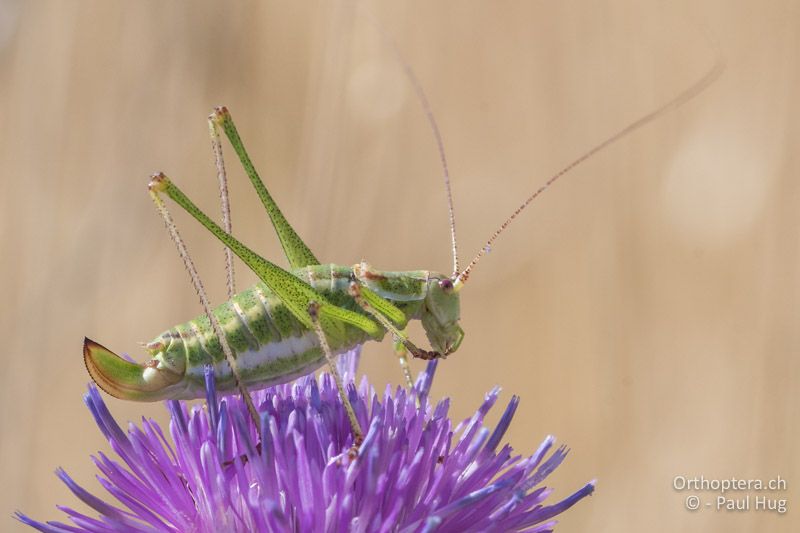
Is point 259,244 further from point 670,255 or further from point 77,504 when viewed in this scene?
point 670,255

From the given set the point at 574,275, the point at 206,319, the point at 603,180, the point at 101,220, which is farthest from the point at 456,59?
the point at 206,319

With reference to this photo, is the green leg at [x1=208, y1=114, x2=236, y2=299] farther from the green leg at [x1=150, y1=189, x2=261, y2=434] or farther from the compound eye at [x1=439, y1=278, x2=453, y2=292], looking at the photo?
the compound eye at [x1=439, y1=278, x2=453, y2=292]

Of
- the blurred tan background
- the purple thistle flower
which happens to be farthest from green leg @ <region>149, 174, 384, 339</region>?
the blurred tan background

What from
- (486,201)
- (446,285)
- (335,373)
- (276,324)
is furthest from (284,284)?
(486,201)

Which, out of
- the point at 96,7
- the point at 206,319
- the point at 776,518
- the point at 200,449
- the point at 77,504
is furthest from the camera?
the point at 96,7

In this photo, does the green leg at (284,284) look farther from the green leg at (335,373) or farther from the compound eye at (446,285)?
the compound eye at (446,285)

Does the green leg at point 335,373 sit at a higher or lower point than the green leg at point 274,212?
lower

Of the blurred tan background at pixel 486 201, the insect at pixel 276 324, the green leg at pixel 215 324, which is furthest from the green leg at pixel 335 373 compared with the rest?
the blurred tan background at pixel 486 201
